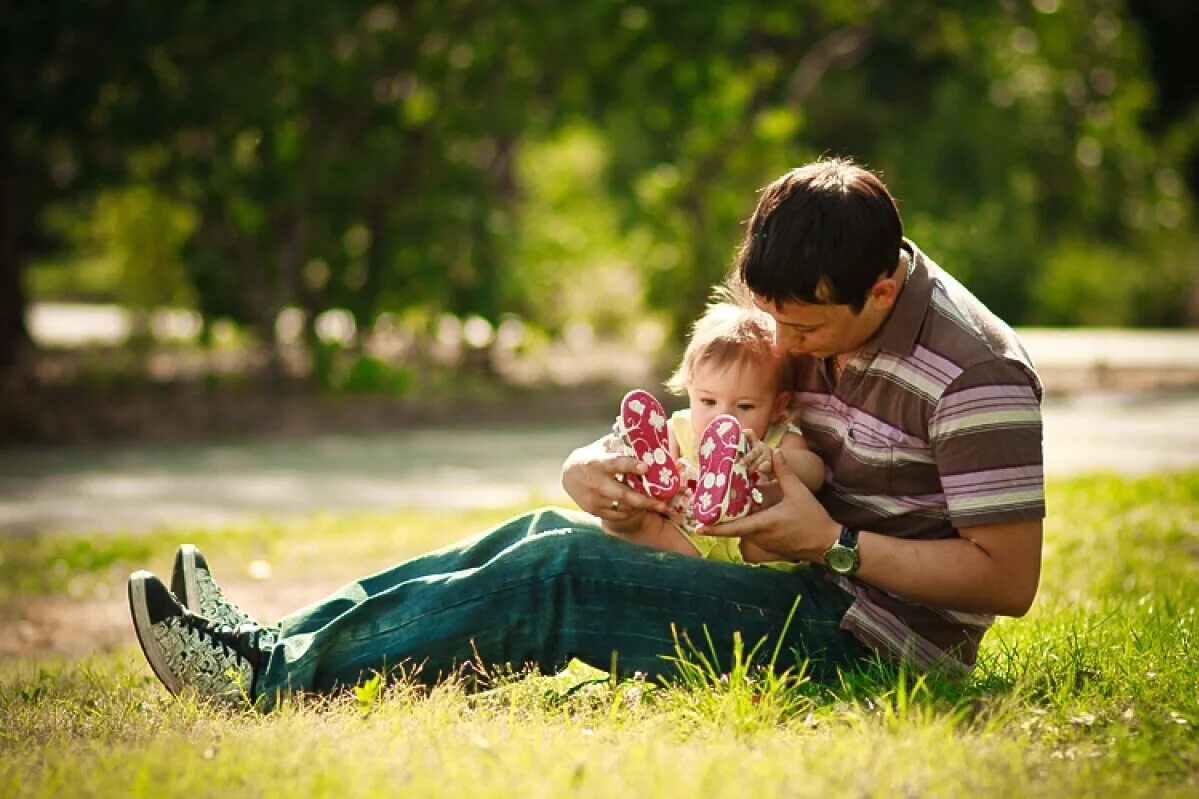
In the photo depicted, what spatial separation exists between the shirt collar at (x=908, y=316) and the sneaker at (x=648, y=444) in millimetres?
577

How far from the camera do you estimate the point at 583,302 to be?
53.5 ft

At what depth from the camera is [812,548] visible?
321 cm

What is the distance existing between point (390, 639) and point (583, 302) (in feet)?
42.7

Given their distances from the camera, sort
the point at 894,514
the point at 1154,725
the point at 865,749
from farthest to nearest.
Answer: the point at 894,514 < the point at 1154,725 < the point at 865,749

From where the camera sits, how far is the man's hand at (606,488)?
11.0 feet

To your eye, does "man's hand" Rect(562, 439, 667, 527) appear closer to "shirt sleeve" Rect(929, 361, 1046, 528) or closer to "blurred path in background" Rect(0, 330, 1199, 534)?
"shirt sleeve" Rect(929, 361, 1046, 528)

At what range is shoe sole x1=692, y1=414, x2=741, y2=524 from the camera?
322 cm

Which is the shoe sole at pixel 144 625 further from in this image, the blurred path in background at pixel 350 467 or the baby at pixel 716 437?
the blurred path in background at pixel 350 467

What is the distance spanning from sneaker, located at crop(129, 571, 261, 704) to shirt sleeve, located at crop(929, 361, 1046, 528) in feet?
5.77

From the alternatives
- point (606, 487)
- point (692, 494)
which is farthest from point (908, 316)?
point (606, 487)

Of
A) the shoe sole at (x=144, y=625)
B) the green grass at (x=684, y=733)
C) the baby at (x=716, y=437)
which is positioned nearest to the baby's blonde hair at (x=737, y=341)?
the baby at (x=716, y=437)

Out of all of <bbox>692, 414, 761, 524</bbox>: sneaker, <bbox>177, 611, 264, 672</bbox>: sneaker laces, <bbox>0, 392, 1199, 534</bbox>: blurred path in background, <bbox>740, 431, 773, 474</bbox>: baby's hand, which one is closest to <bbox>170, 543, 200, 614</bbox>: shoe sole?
<bbox>177, 611, 264, 672</bbox>: sneaker laces

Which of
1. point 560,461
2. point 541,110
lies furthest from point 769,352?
point 541,110

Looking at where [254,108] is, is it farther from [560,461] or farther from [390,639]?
[390,639]
